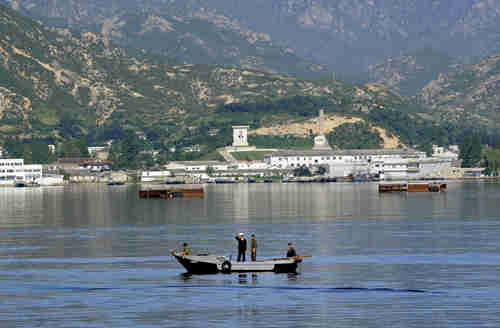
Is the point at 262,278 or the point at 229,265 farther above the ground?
the point at 229,265

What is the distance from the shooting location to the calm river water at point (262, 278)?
72.3 metres

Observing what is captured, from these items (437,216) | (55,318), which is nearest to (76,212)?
(437,216)

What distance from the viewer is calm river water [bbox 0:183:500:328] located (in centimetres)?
7231

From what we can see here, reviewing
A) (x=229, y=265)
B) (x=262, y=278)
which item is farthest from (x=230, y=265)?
(x=262, y=278)

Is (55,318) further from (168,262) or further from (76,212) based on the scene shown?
(76,212)

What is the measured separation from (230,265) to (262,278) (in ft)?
11.4

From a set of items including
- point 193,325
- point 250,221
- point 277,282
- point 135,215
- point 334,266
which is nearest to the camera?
point 193,325

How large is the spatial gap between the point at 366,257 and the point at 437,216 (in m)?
66.0

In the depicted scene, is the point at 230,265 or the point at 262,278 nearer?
the point at 262,278

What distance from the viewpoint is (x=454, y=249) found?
111562 mm

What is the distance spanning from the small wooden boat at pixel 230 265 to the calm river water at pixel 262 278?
3.05ft

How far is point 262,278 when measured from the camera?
88.3m

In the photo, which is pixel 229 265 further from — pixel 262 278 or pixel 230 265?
pixel 262 278

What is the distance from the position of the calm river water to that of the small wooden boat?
93cm
